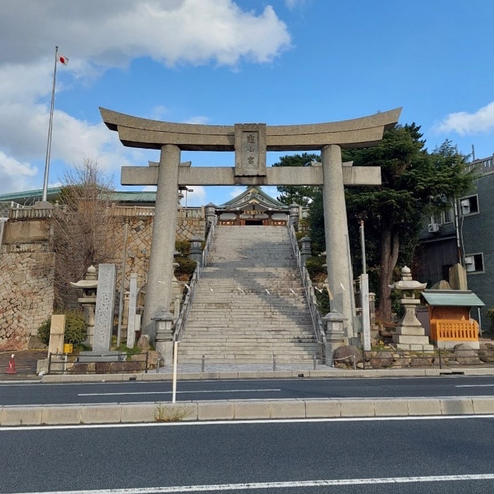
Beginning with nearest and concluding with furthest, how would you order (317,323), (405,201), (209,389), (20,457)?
(20,457) → (209,389) → (317,323) → (405,201)

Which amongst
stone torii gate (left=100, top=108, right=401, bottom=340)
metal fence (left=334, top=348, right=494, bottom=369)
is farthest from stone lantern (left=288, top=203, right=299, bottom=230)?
metal fence (left=334, top=348, right=494, bottom=369)

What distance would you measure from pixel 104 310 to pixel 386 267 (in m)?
16.2

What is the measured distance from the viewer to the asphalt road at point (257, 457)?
161 inches

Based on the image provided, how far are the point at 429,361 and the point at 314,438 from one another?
12.0 m

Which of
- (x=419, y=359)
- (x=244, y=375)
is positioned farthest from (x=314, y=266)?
(x=244, y=375)

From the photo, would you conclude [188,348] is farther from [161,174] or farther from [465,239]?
[465,239]

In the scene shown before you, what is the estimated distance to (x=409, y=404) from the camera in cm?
691

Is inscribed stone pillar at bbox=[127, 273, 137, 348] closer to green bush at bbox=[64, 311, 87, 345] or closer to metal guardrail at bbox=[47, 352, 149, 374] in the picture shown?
green bush at bbox=[64, 311, 87, 345]

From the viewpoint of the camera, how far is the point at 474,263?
2758cm

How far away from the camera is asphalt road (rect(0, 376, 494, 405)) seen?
29.7 ft

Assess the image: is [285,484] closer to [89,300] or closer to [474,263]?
[89,300]

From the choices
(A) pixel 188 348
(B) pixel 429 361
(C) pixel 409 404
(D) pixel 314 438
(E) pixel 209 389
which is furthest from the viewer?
(A) pixel 188 348

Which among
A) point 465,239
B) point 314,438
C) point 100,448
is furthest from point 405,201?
point 100,448

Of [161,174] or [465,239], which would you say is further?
[465,239]
